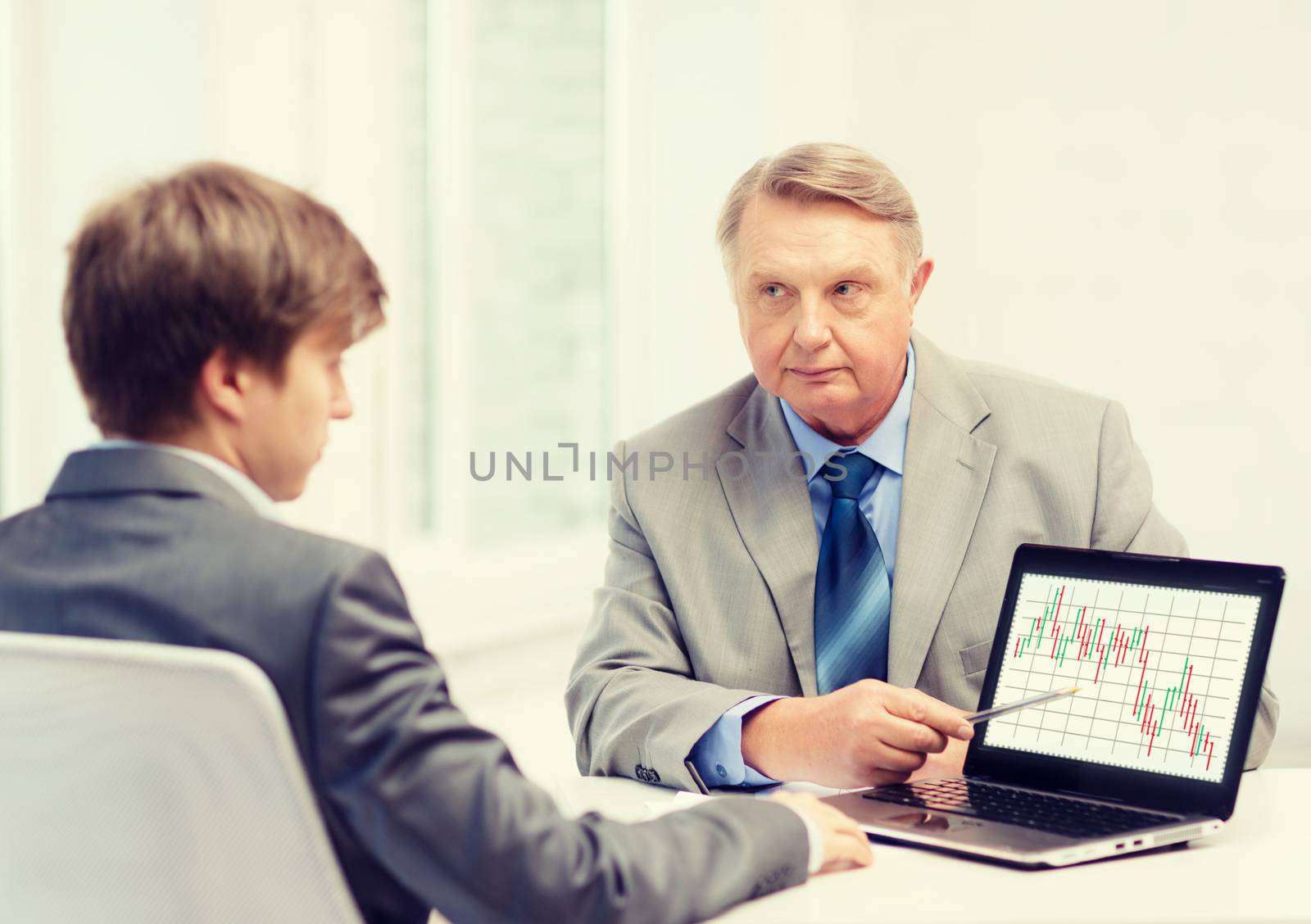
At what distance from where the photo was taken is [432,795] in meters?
0.87

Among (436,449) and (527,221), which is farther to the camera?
(527,221)

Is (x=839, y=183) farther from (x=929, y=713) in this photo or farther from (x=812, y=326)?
(x=929, y=713)

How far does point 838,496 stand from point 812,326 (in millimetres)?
240

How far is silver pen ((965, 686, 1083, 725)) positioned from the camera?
1.33m

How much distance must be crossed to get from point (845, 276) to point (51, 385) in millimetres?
1379

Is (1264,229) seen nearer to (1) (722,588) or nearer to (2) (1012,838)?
(1) (722,588)

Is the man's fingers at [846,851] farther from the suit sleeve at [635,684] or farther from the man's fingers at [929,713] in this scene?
the suit sleeve at [635,684]

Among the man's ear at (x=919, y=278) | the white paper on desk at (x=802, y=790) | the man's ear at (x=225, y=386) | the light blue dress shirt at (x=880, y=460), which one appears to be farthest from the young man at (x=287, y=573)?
the man's ear at (x=919, y=278)

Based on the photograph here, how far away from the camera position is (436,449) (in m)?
3.13

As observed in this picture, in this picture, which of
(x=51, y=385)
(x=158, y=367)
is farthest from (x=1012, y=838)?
(x=51, y=385)

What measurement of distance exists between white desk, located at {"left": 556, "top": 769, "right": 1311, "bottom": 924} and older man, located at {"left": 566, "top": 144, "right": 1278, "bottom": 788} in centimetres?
52

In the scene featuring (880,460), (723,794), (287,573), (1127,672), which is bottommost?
(723,794)

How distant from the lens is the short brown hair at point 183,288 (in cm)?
96

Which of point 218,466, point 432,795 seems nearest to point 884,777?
point 432,795
